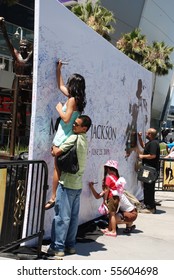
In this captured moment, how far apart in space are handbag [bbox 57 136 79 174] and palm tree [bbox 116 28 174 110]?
31900 mm

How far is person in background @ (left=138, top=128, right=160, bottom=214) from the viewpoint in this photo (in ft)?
24.8

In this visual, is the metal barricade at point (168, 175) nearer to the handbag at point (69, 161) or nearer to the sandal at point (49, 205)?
the sandal at point (49, 205)

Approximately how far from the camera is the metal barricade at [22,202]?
3.74m

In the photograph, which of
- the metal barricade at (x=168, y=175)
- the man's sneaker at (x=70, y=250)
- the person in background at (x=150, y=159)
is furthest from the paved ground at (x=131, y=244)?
the metal barricade at (x=168, y=175)

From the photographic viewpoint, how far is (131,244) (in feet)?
17.1

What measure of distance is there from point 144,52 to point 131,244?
3251cm

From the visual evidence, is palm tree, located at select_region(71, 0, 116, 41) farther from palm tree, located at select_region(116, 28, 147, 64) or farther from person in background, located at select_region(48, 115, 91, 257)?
person in background, located at select_region(48, 115, 91, 257)

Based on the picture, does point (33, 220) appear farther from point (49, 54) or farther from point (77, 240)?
point (49, 54)

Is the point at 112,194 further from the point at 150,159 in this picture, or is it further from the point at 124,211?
the point at 150,159

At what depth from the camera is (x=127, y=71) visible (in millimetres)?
7219

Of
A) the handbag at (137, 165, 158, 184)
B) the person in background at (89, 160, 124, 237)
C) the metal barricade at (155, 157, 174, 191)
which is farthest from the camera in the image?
the metal barricade at (155, 157, 174, 191)

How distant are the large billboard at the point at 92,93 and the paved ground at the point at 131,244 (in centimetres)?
51

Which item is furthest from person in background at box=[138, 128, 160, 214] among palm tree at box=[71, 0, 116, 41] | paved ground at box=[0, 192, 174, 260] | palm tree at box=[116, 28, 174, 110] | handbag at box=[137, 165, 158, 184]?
palm tree at box=[116, 28, 174, 110]
